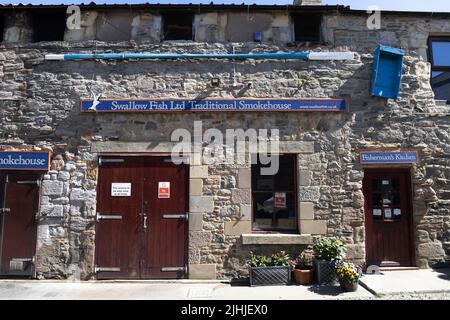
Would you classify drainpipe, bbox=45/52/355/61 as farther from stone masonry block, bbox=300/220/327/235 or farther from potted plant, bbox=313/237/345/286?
potted plant, bbox=313/237/345/286

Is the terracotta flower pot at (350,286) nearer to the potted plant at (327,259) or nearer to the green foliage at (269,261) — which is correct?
the potted plant at (327,259)

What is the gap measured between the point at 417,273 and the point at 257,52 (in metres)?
5.12

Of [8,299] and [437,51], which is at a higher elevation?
[437,51]

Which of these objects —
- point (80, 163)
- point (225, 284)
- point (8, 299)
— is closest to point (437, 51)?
point (225, 284)

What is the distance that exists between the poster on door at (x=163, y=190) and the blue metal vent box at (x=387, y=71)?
4.39 m

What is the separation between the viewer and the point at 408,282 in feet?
20.3

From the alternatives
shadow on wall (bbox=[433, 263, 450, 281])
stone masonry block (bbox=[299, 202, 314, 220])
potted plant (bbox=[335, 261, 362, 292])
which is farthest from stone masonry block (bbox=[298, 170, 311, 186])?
shadow on wall (bbox=[433, 263, 450, 281])

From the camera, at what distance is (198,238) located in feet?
22.6

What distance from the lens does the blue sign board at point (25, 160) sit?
699cm

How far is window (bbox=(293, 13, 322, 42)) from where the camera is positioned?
25.3 ft

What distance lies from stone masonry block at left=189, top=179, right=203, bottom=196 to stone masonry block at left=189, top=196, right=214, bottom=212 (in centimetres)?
8

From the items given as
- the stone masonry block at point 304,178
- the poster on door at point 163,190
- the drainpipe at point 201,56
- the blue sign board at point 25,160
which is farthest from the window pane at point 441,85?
the blue sign board at point 25,160

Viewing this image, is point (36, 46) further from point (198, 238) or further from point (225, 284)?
point (225, 284)

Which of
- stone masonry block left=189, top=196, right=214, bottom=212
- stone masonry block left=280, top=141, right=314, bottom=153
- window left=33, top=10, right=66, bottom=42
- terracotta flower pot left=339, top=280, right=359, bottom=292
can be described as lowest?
terracotta flower pot left=339, top=280, right=359, bottom=292
